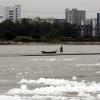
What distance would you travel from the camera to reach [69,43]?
148000 mm

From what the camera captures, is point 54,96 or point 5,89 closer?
point 54,96

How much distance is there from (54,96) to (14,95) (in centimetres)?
163

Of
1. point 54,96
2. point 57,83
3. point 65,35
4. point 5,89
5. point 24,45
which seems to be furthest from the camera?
point 65,35

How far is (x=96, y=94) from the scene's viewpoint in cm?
1727

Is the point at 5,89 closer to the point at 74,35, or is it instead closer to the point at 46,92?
the point at 46,92

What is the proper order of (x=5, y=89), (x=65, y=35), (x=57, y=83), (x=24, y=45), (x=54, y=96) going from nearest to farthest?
(x=54, y=96) → (x=5, y=89) → (x=57, y=83) → (x=24, y=45) → (x=65, y=35)

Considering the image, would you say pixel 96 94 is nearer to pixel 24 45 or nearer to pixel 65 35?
pixel 24 45

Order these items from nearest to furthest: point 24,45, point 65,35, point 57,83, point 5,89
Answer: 1. point 5,89
2. point 57,83
3. point 24,45
4. point 65,35

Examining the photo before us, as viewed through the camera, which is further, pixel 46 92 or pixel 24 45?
pixel 24 45

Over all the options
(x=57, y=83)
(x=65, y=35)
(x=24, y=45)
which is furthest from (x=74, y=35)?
(x=57, y=83)

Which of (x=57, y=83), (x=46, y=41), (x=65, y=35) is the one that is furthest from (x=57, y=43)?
(x=57, y=83)

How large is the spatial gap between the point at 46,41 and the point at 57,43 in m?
4.55

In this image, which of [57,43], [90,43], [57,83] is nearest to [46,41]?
[57,43]

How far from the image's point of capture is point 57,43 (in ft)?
477
